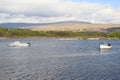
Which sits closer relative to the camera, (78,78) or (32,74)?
(78,78)

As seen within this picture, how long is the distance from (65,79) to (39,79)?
3.81 metres

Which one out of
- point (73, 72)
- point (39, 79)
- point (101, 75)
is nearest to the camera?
point (39, 79)

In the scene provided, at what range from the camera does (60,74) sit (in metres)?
50.8

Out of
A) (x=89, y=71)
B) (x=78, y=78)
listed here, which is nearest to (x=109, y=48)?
(x=89, y=71)

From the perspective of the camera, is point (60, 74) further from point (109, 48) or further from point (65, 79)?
point (109, 48)

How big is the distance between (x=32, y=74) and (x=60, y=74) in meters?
4.52

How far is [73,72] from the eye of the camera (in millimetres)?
53062

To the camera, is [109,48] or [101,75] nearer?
[101,75]

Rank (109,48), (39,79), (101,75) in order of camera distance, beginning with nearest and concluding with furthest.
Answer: (39,79) → (101,75) → (109,48)

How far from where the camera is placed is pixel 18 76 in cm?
4881

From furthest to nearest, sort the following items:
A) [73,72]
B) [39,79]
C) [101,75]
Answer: [73,72] < [101,75] < [39,79]

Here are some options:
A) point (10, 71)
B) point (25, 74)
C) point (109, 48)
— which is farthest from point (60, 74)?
point (109, 48)

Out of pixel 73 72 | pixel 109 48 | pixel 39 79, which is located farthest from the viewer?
pixel 109 48

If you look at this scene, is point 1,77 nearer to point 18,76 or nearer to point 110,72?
point 18,76
